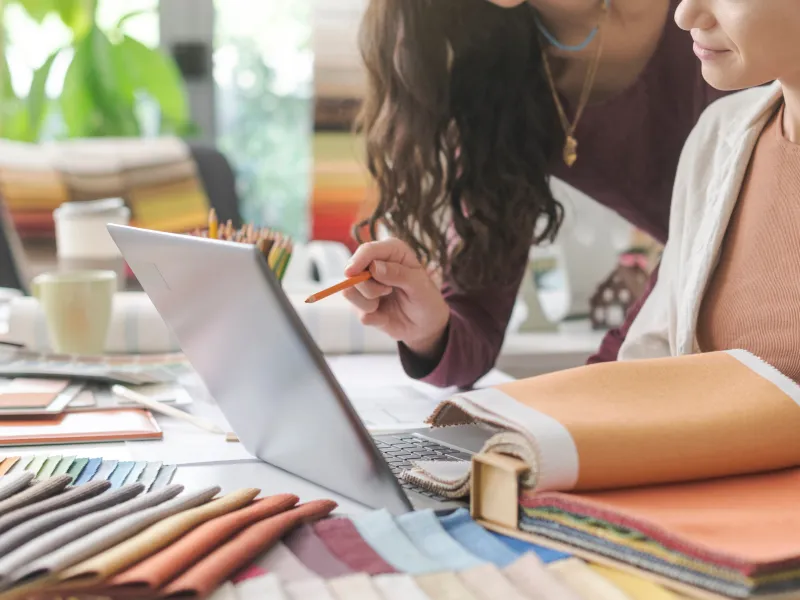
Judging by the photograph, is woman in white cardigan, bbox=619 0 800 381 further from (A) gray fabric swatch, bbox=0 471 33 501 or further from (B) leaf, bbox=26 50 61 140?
(B) leaf, bbox=26 50 61 140

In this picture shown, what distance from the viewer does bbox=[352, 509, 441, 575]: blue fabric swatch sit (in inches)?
20.9

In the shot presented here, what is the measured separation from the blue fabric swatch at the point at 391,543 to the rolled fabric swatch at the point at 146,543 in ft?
0.26

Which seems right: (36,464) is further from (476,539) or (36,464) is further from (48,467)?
(476,539)

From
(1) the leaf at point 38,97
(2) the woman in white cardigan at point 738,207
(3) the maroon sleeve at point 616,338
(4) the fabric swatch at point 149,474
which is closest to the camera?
(4) the fabric swatch at point 149,474

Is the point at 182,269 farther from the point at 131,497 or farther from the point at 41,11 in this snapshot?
the point at 41,11

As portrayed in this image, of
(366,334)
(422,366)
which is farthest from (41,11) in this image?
(422,366)

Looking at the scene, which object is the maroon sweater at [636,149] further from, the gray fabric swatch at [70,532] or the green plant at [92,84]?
the green plant at [92,84]

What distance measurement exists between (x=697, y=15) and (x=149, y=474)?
571 millimetres

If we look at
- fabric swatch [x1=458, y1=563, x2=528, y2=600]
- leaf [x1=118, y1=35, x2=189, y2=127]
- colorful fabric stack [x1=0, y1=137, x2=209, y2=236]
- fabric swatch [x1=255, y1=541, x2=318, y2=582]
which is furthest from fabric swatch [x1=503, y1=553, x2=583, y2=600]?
leaf [x1=118, y1=35, x2=189, y2=127]

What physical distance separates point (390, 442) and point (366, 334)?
1.87 ft

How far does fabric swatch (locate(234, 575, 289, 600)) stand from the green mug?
816 millimetres

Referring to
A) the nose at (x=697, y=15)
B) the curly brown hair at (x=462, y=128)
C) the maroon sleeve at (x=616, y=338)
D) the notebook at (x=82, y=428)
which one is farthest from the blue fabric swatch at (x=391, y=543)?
the curly brown hair at (x=462, y=128)

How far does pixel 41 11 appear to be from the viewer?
2.83 metres

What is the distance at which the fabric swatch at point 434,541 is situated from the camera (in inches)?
21.1
